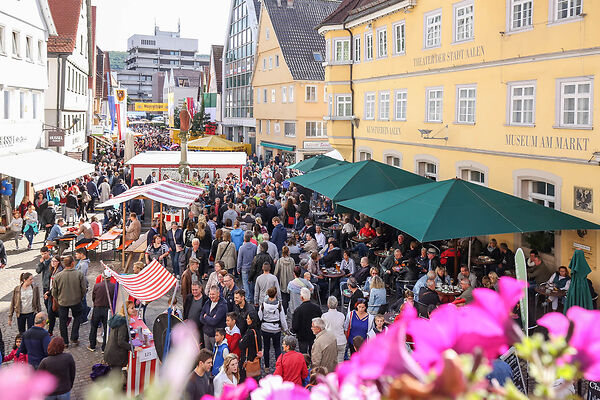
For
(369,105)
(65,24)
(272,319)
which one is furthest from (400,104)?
(65,24)

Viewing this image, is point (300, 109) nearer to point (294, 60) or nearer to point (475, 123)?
point (294, 60)

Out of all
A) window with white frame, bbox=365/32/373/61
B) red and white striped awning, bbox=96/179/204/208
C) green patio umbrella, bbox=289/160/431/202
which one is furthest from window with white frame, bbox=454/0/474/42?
red and white striped awning, bbox=96/179/204/208

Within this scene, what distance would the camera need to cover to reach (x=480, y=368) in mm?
1436

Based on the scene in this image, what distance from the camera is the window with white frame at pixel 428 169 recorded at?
70.8ft

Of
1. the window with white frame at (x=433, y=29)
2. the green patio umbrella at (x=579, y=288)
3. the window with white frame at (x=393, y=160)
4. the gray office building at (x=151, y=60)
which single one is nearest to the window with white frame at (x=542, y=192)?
the green patio umbrella at (x=579, y=288)

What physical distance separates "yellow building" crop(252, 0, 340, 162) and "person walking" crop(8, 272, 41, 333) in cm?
3465

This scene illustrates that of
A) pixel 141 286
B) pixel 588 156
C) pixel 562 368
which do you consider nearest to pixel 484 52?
pixel 588 156

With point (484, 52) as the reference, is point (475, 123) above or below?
below

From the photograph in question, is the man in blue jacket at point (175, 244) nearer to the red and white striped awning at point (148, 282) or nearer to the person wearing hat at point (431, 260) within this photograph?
the red and white striped awning at point (148, 282)

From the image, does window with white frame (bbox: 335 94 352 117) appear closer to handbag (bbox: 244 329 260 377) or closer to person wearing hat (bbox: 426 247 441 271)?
person wearing hat (bbox: 426 247 441 271)

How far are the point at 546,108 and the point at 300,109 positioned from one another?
30.4 m

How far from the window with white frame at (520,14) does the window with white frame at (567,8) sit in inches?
38.6

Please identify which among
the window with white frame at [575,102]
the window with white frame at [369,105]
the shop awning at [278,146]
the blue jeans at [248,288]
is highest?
the window with white frame at [369,105]

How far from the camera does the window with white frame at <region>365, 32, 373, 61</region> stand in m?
26.2
